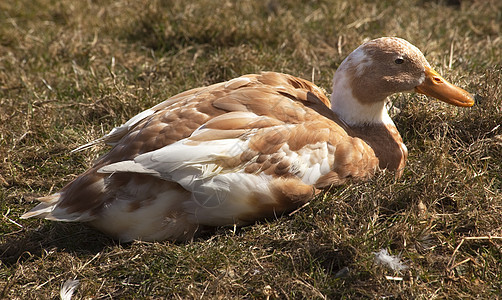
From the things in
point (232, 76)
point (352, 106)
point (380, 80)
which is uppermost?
point (380, 80)

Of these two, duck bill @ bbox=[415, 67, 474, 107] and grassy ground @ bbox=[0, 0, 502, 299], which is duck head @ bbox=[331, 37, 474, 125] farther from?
grassy ground @ bbox=[0, 0, 502, 299]

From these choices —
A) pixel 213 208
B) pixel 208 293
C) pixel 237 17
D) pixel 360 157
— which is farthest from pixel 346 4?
pixel 208 293

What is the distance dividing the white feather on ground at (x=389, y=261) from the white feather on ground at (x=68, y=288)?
4.81ft

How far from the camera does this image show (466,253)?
303 cm

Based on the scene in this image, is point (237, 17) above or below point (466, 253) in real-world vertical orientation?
above

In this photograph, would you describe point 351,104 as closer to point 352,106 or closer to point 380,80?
point 352,106

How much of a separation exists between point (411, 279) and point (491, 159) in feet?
4.06

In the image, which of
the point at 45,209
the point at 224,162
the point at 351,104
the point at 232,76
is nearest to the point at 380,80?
the point at 351,104

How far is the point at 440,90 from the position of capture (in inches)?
144

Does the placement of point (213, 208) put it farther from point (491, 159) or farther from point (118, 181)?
point (491, 159)

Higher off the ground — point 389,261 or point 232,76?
point 232,76

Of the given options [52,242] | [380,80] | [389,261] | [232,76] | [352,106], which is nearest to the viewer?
[389,261]

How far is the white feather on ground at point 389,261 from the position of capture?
2928 mm

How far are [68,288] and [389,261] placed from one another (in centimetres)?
155
